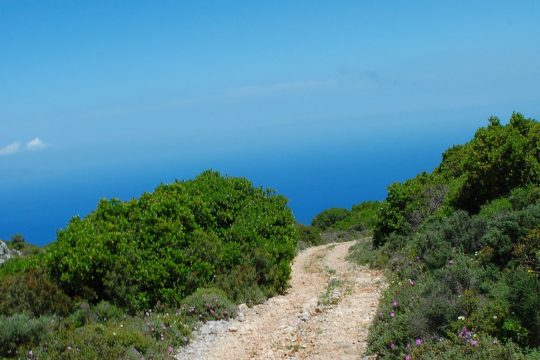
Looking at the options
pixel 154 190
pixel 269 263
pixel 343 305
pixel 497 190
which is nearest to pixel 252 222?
pixel 269 263

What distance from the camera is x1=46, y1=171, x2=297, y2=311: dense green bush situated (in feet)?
36.6

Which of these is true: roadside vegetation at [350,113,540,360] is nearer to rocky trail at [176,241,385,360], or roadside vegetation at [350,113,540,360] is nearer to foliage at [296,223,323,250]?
rocky trail at [176,241,385,360]

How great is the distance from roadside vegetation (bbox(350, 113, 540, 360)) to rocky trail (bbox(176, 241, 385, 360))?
21.1 inches

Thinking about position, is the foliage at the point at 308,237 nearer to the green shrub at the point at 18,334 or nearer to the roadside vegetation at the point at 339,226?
the roadside vegetation at the point at 339,226

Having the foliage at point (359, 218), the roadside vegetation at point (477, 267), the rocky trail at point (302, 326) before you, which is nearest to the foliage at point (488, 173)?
the roadside vegetation at point (477, 267)

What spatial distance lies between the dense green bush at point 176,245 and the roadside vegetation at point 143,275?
27 mm

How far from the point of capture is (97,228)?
12.2 meters

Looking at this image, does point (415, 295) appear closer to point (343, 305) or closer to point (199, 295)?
point (343, 305)

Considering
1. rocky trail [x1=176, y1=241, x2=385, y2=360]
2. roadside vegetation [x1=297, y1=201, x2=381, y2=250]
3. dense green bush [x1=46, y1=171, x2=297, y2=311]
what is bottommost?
rocky trail [x1=176, y1=241, x2=385, y2=360]

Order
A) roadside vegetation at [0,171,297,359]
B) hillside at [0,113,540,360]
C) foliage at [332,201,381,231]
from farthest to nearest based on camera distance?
foliage at [332,201,381,231], roadside vegetation at [0,171,297,359], hillside at [0,113,540,360]

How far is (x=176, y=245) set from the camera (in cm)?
1230

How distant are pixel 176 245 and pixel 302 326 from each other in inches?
149

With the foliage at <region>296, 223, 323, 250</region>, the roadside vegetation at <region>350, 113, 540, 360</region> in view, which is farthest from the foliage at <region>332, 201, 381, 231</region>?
the roadside vegetation at <region>350, 113, 540, 360</region>

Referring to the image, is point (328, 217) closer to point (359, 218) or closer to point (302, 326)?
point (359, 218)
